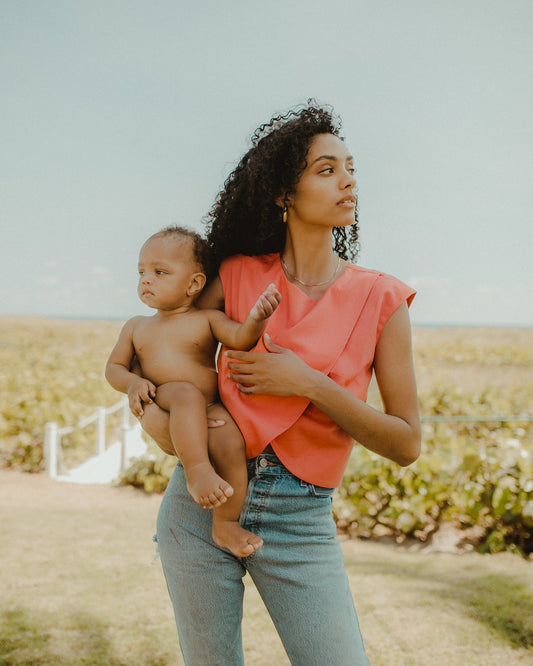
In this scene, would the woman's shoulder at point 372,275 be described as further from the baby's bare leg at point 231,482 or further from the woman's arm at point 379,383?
the baby's bare leg at point 231,482

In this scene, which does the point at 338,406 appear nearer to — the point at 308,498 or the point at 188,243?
the point at 308,498

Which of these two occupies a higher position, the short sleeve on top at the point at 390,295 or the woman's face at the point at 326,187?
the woman's face at the point at 326,187

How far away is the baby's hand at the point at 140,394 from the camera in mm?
1737

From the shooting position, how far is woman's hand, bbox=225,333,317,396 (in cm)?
156

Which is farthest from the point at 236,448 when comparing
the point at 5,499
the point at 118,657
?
the point at 5,499

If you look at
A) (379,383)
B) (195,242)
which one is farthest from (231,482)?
(195,242)

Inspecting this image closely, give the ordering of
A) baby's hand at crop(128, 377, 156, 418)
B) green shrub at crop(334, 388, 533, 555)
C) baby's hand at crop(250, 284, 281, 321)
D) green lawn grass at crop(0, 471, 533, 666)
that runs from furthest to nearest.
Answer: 1. green shrub at crop(334, 388, 533, 555)
2. green lawn grass at crop(0, 471, 533, 666)
3. baby's hand at crop(128, 377, 156, 418)
4. baby's hand at crop(250, 284, 281, 321)

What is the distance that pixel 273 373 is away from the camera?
1576 mm

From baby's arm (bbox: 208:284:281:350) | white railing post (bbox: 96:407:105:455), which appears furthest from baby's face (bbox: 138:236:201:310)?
white railing post (bbox: 96:407:105:455)

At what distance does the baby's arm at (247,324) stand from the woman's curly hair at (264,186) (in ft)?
0.77

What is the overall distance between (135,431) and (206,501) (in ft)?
26.6

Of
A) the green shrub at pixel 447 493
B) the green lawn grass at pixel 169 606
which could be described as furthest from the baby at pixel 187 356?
the green shrub at pixel 447 493

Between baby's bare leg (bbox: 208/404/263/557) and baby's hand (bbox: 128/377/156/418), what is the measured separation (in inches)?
8.1

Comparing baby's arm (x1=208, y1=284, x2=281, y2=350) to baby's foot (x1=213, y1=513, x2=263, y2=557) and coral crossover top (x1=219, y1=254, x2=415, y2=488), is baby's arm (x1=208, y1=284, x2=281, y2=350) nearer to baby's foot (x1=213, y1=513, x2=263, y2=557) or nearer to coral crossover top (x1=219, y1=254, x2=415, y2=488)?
coral crossover top (x1=219, y1=254, x2=415, y2=488)
